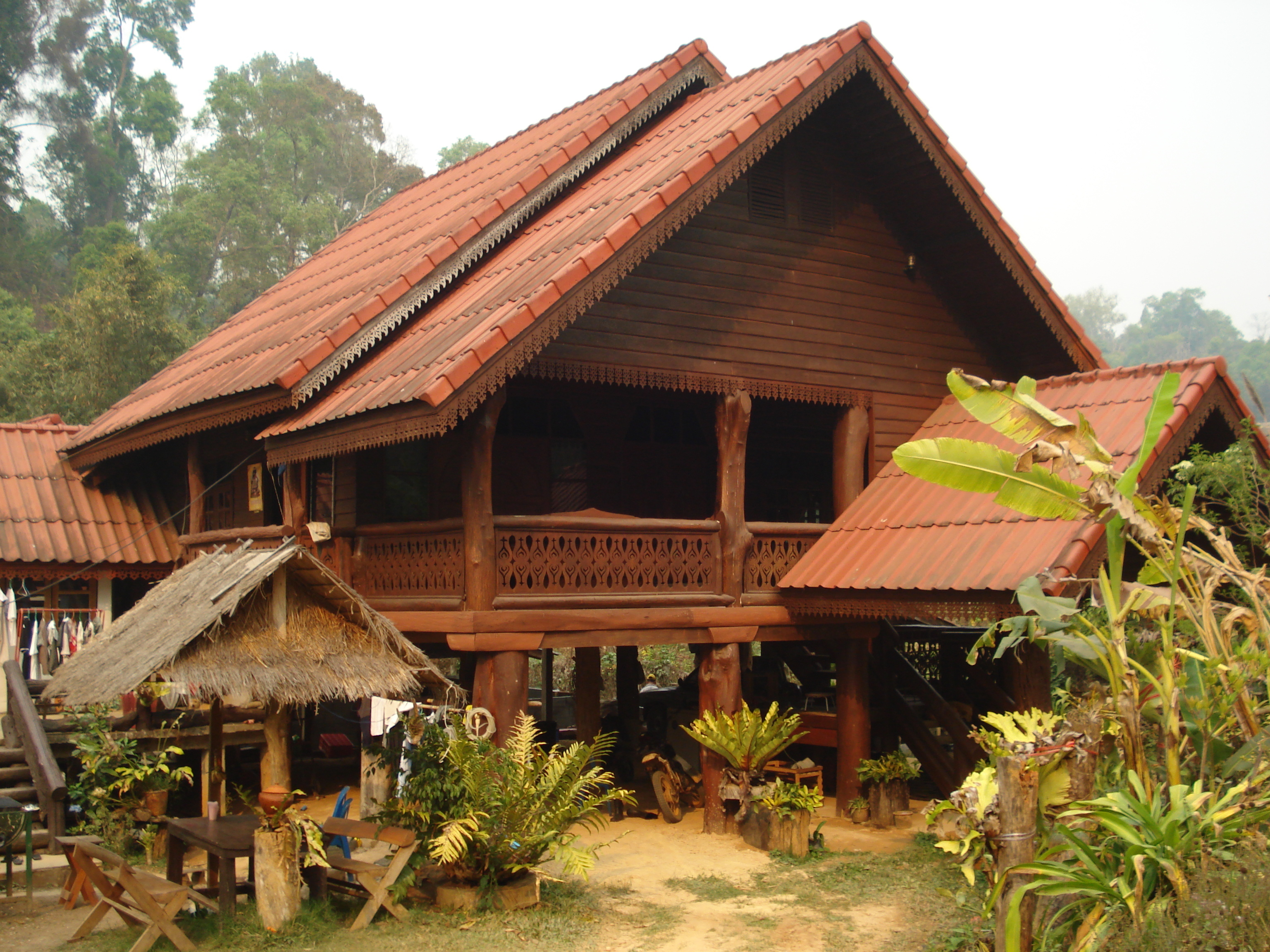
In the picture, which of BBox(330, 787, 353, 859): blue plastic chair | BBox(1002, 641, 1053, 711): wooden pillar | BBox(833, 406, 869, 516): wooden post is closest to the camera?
BBox(330, 787, 353, 859): blue plastic chair

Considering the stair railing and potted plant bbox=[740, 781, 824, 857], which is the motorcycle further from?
the stair railing

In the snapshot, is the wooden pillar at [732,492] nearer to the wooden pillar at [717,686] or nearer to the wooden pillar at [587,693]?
the wooden pillar at [717,686]

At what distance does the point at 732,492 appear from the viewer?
12.4 metres

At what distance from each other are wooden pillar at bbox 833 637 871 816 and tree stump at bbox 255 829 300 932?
21.4 ft

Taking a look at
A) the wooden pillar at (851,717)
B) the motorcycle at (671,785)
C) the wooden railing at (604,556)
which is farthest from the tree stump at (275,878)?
the wooden pillar at (851,717)

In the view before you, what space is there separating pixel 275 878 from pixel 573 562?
4205mm

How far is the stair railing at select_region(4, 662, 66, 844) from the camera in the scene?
424 inches

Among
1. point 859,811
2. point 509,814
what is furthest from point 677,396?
point 509,814

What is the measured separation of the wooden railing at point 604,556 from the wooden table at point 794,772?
1.87 metres

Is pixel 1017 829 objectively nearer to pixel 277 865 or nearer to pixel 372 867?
pixel 372 867

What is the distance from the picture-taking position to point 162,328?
89.4 ft

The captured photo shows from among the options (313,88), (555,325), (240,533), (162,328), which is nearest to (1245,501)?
(555,325)

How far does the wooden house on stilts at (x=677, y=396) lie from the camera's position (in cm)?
1088

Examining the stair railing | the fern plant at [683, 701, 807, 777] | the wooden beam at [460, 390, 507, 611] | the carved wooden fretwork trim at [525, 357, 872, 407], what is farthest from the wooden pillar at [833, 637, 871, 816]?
the stair railing
